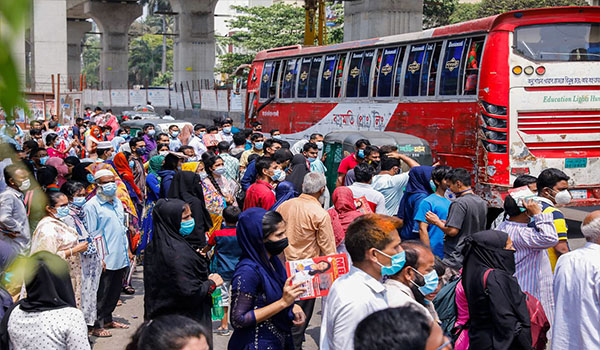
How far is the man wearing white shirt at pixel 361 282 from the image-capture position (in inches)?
129

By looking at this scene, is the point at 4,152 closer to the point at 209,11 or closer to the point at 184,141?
the point at 184,141

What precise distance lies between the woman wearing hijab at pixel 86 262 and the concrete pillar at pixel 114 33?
47508 millimetres

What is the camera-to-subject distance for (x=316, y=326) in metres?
7.87

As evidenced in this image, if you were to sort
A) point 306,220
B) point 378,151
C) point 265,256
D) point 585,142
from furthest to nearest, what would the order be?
point 585,142 < point 378,151 < point 306,220 < point 265,256

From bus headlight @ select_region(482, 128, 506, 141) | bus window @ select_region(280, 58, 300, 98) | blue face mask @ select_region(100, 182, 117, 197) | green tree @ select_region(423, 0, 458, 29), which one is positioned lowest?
blue face mask @ select_region(100, 182, 117, 197)

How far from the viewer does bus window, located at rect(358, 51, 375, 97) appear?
658 inches

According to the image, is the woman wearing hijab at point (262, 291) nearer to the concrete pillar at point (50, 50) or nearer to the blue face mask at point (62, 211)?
the blue face mask at point (62, 211)

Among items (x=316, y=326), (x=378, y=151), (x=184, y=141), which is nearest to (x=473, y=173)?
(x=378, y=151)

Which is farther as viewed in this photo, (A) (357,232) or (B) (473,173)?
(B) (473,173)

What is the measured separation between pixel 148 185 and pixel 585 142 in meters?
7.69

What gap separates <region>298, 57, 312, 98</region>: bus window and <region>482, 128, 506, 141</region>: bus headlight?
778cm

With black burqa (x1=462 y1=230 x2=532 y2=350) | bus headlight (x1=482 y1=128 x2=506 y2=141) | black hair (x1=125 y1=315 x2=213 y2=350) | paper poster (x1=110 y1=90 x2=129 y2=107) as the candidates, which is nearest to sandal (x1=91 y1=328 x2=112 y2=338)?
black burqa (x1=462 y1=230 x2=532 y2=350)

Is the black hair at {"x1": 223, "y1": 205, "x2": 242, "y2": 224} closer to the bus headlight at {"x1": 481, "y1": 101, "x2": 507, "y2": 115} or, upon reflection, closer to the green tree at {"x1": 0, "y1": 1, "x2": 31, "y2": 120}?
the green tree at {"x1": 0, "y1": 1, "x2": 31, "y2": 120}

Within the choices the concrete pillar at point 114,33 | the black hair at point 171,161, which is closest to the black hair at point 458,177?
the black hair at point 171,161
